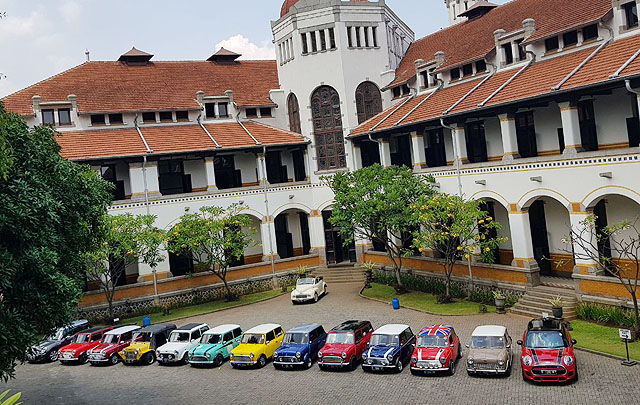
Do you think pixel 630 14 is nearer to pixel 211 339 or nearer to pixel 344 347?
pixel 344 347

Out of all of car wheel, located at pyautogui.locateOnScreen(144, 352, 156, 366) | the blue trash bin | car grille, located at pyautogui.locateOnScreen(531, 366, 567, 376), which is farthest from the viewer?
the blue trash bin

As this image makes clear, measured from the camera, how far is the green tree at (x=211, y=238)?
32781 mm

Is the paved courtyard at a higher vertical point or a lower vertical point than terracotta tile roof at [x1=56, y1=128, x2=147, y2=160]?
lower

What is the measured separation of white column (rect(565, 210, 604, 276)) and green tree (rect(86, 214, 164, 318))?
20.6 m

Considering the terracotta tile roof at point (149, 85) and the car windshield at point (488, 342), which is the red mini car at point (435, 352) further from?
the terracotta tile roof at point (149, 85)

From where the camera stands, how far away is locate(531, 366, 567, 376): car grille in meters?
17.3

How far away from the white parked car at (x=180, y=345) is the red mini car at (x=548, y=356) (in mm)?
12614

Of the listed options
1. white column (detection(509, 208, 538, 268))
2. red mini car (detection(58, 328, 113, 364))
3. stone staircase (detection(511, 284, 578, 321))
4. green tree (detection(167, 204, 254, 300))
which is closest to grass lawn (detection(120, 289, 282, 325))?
green tree (detection(167, 204, 254, 300))

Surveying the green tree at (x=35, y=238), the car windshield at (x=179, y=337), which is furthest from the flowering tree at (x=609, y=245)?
the green tree at (x=35, y=238)

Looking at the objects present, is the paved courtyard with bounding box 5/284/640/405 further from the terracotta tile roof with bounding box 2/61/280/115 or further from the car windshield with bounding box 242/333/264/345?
the terracotta tile roof with bounding box 2/61/280/115

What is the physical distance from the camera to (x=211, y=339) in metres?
23.5

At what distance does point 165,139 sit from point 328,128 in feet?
34.4

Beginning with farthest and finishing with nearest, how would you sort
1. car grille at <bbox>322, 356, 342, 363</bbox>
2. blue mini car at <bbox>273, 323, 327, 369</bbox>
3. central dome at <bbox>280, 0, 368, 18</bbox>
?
central dome at <bbox>280, 0, 368, 18</bbox>, blue mini car at <bbox>273, 323, 327, 369</bbox>, car grille at <bbox>322, 356, 342, 363</bbox>

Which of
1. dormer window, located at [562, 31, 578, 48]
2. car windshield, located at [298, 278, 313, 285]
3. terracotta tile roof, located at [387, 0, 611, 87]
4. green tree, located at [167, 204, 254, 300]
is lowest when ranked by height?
car windshield, located at [298, 278, 313, 285]
